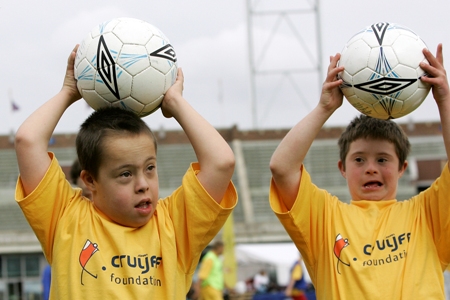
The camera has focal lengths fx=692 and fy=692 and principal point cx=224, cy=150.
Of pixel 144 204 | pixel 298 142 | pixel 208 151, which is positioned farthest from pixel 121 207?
pixel 298 142

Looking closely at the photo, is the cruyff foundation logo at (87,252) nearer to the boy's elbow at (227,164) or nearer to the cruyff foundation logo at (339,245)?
the boy's elbow at (227,164)

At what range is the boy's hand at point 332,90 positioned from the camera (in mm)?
3639

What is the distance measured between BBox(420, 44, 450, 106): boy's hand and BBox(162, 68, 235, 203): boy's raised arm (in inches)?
42.3

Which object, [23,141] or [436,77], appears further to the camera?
[436,77]

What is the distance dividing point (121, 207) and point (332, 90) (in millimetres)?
1275

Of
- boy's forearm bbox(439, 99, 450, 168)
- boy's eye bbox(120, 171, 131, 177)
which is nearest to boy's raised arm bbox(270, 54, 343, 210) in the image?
boy's forearm bbox(439, 99, 450, 168)

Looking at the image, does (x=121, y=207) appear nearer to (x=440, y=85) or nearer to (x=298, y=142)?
(x=298, y=142)

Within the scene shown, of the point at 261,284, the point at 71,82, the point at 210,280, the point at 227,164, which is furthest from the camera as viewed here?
the point at 261,284

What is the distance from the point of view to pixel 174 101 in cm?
348

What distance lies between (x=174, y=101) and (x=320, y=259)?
1173 mm

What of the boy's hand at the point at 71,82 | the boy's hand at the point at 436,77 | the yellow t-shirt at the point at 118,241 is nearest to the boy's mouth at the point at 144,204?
the yellow t-shirt at the point at 118,241

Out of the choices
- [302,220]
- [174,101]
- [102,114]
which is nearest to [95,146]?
[102,114]

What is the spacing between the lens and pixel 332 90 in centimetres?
367

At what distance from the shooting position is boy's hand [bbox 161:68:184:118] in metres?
3.48
